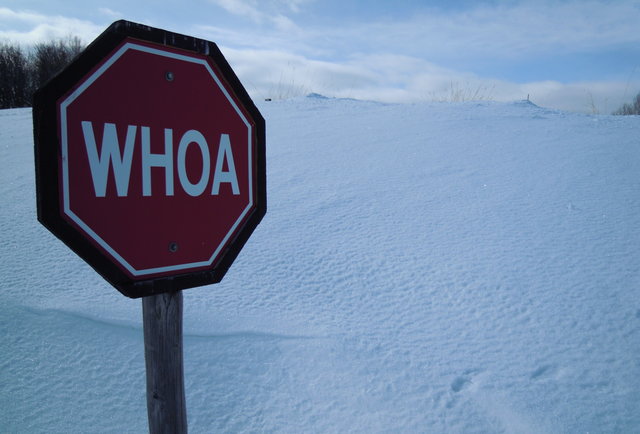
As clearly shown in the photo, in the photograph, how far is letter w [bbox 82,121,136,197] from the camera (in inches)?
25.8

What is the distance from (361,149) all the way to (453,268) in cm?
199

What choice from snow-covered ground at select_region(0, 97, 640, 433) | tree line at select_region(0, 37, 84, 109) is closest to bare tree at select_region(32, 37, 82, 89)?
tree line at select_region(0, 37, 84, 109)

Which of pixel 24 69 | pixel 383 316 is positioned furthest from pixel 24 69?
pixel 383 316

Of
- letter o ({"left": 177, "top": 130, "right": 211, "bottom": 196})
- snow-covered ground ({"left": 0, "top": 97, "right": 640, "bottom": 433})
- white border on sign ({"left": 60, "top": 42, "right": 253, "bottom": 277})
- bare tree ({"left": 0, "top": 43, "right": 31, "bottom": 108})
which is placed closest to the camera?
white border on sign ({"left": 60, "top": 42, "right": 253, "bottom": 277})

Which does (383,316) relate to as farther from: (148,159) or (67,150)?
(67,150)

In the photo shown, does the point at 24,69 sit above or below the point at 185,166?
above

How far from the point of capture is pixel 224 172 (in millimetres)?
847

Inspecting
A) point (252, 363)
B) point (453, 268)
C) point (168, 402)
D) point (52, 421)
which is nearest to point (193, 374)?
point (252, 363)

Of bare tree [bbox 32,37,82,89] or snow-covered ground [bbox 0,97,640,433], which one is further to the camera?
bare tree [bbox 32,37,82,89]

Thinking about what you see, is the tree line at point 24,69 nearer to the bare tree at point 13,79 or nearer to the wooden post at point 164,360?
the bare tree at point 13,79

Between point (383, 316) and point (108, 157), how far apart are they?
1.51 meters

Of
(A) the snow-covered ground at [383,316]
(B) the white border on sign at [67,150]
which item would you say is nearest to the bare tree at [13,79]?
(A) the snow-covered ground at [383,316]

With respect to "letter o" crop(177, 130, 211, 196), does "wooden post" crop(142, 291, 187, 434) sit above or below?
below

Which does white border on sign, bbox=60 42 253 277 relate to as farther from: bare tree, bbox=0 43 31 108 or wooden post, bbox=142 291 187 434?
bare tree, bbox=0 43 31 108
